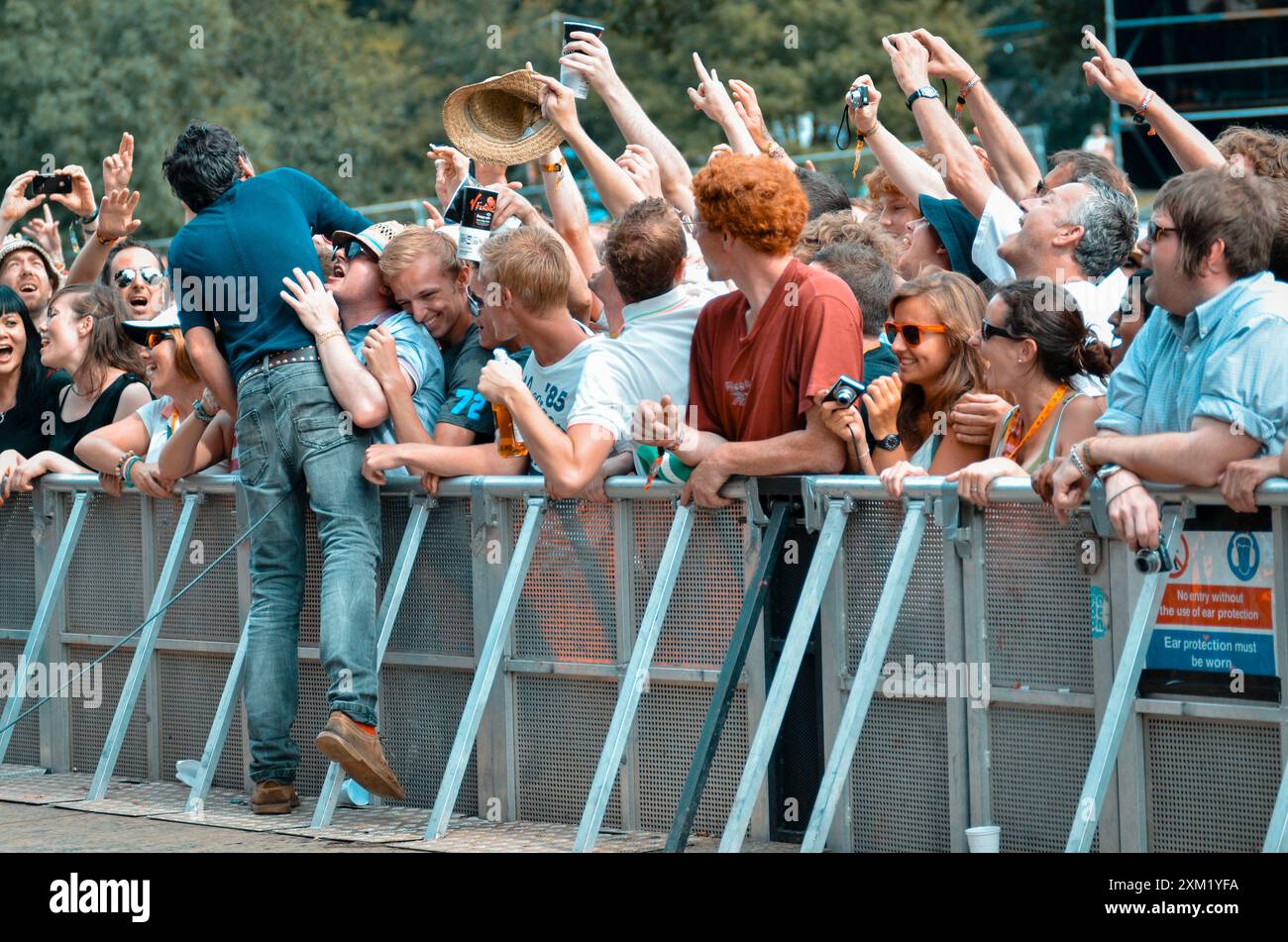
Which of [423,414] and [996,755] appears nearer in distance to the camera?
[996,755]

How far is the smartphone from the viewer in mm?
9695

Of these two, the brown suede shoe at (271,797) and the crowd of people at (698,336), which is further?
the brown suede shoe at (271,797)

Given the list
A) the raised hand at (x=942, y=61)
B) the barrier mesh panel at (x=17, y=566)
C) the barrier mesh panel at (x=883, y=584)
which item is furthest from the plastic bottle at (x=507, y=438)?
the barrier mesh panel at (x=17, y=566)

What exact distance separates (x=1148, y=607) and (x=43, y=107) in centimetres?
3479

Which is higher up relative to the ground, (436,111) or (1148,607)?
(436,111)

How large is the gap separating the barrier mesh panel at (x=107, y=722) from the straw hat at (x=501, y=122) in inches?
98.2

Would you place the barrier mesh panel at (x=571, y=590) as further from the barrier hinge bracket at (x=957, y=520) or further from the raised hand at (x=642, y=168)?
the raised hand at (x=642, y=168)

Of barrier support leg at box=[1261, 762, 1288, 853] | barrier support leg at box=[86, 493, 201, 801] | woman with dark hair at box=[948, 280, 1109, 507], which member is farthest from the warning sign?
barrier support leg at box=[86, 493, 201, 801]

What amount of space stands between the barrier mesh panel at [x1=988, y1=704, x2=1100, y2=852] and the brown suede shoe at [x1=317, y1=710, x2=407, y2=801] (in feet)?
6.71

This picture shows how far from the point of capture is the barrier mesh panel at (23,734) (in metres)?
8.44

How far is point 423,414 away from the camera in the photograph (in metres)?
7.04
